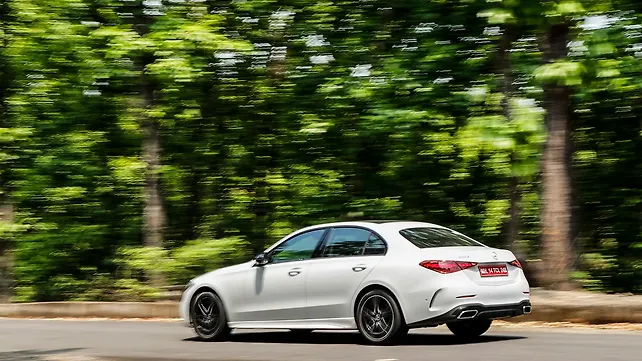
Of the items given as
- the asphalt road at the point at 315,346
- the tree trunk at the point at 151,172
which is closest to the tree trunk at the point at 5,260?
the tree trunk at the point at 151,172

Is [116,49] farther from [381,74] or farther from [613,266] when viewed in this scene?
[613,266]

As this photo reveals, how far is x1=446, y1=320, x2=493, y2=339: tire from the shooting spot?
46.0 ft

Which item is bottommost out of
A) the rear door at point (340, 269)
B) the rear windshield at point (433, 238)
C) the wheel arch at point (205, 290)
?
the wheel arch at point (205, 290)

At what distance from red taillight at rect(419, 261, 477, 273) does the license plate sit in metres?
0.18

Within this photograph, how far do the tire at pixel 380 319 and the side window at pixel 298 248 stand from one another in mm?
1185

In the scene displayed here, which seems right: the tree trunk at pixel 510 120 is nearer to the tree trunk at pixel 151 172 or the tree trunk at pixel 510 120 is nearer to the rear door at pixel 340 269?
the rear door at pixel 340 269

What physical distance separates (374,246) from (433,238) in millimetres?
720

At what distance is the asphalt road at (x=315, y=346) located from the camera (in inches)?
477

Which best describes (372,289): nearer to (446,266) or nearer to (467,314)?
(446,266)

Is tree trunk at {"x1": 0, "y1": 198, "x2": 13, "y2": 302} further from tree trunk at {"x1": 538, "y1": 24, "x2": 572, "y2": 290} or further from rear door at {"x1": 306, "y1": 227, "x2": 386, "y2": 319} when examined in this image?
rear door at {"x1": 306, "y1": 227, "x2": 386, "y2": 319}

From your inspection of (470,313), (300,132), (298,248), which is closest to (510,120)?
(300,132)

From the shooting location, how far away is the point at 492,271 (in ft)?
42.1

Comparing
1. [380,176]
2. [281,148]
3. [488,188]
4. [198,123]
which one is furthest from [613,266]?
[198,123]

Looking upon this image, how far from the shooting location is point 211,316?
14.9 meters
